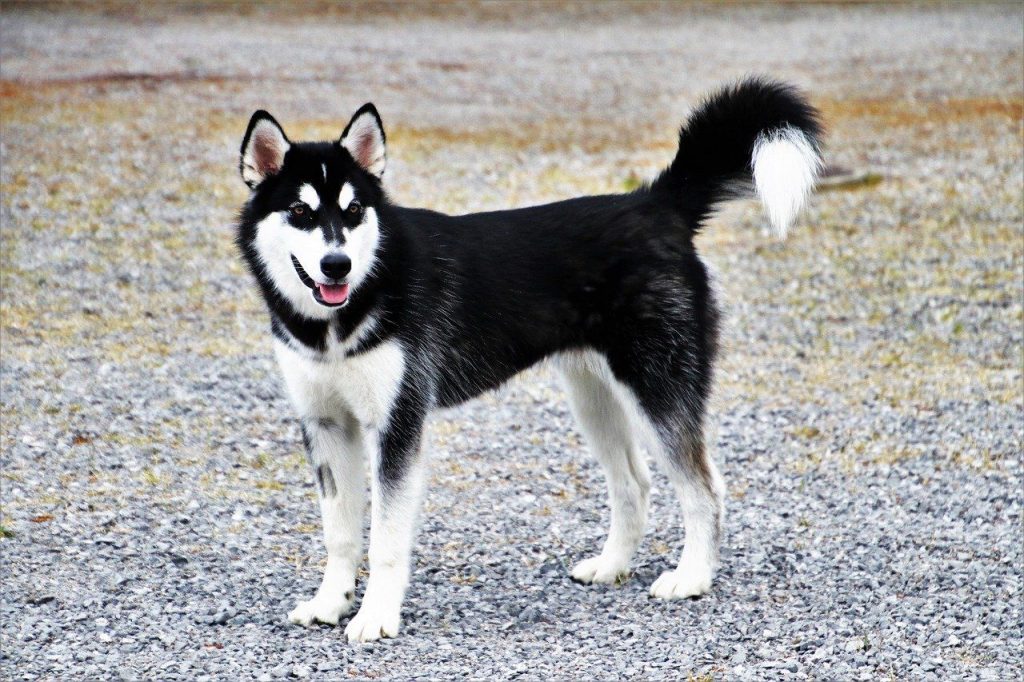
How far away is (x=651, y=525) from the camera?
264 inches

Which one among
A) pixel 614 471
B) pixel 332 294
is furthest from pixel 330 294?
pixel 614 471

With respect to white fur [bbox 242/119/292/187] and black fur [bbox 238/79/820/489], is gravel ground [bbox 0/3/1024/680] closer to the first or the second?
black fur [bbox 238/79/820/489]

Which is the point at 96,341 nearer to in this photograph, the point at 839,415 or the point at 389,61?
the point at 839,415

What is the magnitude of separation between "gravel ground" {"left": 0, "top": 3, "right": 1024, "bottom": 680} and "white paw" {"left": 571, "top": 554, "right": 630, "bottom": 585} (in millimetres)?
98

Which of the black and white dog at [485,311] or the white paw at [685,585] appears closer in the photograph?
the black and white dog at [485,311]

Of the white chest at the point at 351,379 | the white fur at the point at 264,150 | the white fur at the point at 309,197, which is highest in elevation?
the white fur at the point at 264,150

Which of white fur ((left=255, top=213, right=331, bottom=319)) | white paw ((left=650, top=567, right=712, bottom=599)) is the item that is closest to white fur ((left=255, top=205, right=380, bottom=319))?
white fur ((left=255, top=213, right=331, bottom=319))

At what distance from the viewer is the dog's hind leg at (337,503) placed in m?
5.42

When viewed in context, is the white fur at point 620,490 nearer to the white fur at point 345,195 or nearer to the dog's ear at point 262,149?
the white fur at point 345,195

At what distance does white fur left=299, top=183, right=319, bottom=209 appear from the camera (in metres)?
5.03

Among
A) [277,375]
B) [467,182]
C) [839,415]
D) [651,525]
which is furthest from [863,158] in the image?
[651,525]

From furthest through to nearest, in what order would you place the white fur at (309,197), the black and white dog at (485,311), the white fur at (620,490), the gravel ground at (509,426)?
the white fur at (620,490) → the gravel ground at (509,426) → the black and white dog at (485,311) → the white fur at (309,197)

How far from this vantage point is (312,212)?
5.04m

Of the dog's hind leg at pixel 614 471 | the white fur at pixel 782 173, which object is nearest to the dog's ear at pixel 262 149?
the dog's hind leg at pixel 614 471
